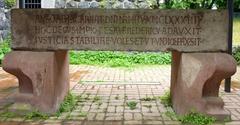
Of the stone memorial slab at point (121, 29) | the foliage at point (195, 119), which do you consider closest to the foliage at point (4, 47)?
the stone memorial slab at point (121, 29)

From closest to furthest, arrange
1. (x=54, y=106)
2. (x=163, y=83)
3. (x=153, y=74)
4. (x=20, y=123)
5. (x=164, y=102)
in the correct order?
(x=20, y=123), (x=54, y=106), (x=164, y=102), (x=163, y=83), (x=153, y=74)

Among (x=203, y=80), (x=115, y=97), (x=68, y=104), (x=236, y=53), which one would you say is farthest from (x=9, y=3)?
(x=203, y=80)

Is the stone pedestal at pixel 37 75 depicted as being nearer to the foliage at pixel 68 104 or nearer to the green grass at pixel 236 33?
the foliage at pixel 68 104

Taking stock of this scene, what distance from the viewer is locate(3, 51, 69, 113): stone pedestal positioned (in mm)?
5711

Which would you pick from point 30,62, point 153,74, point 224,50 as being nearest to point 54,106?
point 30,62

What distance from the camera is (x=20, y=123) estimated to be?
5410 millimetres

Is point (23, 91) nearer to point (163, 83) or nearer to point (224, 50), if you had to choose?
point (224, 50)

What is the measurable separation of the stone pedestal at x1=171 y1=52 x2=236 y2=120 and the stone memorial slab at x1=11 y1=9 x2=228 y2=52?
0.14 metres

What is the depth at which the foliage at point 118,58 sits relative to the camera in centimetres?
1283

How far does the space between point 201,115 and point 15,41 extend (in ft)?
8.50

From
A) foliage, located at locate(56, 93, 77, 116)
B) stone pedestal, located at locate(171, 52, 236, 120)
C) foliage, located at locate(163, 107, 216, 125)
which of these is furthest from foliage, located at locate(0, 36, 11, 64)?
foliage, located at locate(163, 107, 216, 125)

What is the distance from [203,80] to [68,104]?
2.10m

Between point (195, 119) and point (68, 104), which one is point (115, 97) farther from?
point (195, 119)

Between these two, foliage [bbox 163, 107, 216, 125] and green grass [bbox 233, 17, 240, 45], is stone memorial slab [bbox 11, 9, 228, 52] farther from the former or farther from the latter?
green grass [bbox 233, 17, 240, 45]
